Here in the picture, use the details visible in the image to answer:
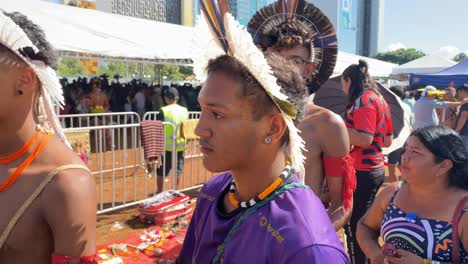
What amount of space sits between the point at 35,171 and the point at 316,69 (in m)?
1.52

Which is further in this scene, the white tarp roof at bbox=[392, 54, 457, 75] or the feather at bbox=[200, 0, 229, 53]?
the white tarp roof at bbox=[392, 54, 457, 75]

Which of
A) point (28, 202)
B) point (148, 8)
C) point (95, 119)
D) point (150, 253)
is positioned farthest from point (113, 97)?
point (148, 8)

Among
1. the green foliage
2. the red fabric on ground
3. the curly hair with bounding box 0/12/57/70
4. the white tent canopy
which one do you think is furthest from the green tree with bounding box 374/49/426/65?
the curly hair with bounding box 0/12/57/70

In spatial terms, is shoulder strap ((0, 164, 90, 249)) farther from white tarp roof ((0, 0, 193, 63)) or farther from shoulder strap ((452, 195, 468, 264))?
white tarp roof ((0, 0, 193, 63))

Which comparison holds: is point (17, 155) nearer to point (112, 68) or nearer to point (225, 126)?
point (225, 126)

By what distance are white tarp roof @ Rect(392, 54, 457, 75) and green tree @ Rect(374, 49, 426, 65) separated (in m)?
60.3

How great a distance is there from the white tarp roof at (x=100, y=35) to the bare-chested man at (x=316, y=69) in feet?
16.2

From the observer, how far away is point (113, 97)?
1554 cm

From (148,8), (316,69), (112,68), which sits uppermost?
(148,8)

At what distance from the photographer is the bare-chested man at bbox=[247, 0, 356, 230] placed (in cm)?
215

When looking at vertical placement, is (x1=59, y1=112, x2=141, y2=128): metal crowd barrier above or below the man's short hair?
below

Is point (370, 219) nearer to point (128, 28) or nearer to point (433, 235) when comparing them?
point (433, 235)

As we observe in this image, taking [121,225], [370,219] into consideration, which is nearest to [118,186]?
[121,225]

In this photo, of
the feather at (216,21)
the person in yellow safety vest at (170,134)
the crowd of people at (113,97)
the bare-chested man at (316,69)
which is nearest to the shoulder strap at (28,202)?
the feather at (216,21)
